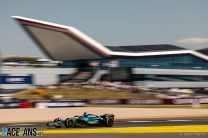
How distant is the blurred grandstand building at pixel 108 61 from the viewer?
3317 inches

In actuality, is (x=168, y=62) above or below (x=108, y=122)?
above

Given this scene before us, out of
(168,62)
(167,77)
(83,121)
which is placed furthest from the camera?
(168,62)

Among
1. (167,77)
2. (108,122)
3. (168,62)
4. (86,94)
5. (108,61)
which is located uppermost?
(108,61)

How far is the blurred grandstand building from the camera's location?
84.2 m

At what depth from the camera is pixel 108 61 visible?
9375 cm

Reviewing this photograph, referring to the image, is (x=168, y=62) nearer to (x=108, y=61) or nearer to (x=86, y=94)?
(x=108, y=61)

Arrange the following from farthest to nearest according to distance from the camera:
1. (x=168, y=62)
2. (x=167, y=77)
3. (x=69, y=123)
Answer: (x=168, y=62), (x=167, y=77), (x=69, y=123)

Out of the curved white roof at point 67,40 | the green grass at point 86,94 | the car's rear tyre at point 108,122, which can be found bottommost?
the green grass at point 86,94

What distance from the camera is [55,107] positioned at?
34.8 metres

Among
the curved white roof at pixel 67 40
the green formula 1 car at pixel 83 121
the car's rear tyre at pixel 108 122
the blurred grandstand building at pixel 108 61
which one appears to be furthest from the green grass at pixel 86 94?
the green formula 1 car at pixel 83 121

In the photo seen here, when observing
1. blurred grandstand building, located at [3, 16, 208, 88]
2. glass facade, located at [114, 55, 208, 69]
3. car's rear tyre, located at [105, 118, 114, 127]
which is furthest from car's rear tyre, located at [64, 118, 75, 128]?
glass facade, located at [114, 55, 208, 69]

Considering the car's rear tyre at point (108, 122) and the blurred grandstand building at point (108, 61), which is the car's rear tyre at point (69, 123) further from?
the blurred grandstand building at point (108, 61)

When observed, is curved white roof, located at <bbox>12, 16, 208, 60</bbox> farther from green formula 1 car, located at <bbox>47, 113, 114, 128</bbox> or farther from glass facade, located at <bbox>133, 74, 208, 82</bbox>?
green formula 1 car, located at <bbox>47, 113, 114, 128</bbox>

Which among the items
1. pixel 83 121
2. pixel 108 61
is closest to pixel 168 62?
pixel 108 61
